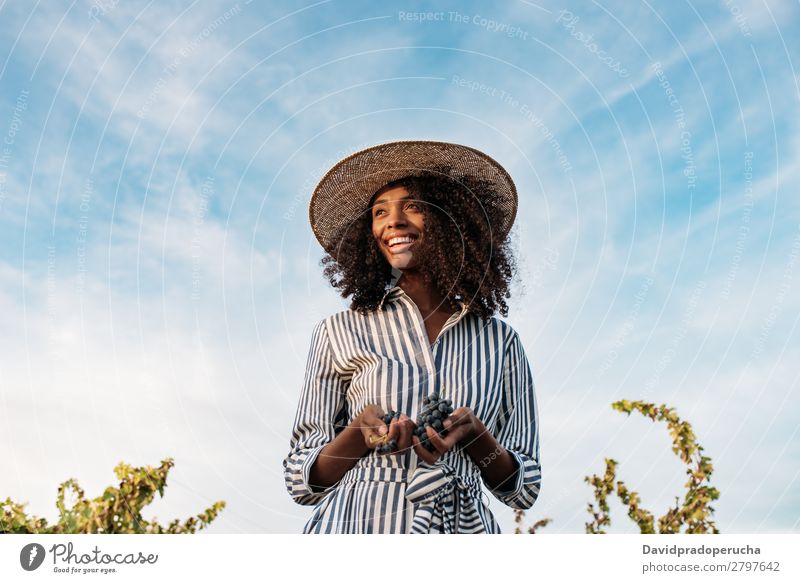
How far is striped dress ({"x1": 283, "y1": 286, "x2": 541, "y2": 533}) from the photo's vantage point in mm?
2891

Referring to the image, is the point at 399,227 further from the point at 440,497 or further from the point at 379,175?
the point at 440,497

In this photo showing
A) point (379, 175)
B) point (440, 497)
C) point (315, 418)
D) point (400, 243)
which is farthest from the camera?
point (379, 175)

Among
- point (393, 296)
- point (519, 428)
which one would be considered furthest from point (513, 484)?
point (393, 296)

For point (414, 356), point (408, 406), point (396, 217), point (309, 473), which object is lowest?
point (309, 473)

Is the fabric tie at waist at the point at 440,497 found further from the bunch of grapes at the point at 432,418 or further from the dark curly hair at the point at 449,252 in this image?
the dark curly hair at the point at 449,252

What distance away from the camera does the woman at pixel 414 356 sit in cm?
290

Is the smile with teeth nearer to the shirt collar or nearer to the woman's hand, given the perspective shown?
the shirt collar

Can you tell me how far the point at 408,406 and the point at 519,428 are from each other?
1.71ft

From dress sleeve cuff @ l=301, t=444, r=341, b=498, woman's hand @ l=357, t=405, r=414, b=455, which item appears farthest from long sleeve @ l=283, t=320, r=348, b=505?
woman's hand @ l=357, t=405, r=414, b=455

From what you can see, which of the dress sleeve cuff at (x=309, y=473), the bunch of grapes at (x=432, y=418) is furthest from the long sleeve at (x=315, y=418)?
the bunch of grapes at (x=432, y=418)

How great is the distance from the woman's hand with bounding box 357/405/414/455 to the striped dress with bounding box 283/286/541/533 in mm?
160
